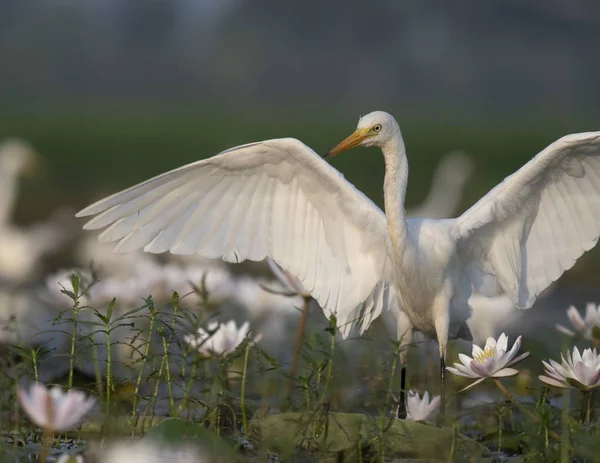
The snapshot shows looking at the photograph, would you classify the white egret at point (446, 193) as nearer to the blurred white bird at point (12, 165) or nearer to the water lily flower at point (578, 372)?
the blurred white bird at point (12, 165)

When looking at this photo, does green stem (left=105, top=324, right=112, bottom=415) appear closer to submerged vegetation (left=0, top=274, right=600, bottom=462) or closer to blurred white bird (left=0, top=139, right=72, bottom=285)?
submerged vegetation (left=0, top=274, right=600, bottom=462)

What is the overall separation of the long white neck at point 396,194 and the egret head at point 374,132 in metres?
0.03

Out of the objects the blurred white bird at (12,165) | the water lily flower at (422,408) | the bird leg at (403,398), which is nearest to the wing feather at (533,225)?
the bird leg at (403,398)

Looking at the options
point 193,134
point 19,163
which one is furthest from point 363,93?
point 19,163

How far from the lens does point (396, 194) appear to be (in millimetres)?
4762

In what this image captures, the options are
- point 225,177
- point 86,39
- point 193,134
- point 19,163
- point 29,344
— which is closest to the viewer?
point 225,177

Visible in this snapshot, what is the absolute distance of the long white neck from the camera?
470 centimetres

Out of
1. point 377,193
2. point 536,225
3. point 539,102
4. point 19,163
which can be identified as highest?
point 539,102

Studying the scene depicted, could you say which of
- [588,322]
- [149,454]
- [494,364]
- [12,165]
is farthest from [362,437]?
[12,165]

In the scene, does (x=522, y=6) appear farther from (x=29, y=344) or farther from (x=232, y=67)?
(x=29, y=344)

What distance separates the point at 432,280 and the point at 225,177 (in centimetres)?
96

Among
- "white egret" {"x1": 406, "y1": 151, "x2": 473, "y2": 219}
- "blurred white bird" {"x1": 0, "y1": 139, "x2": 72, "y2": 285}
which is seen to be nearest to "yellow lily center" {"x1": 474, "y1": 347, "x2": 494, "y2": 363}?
"blurred white bird" {"x1": 0, "y1": 139, "x2": 72, "y2": 285}

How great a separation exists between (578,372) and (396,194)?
1.30 metres

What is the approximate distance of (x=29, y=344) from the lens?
526cm
